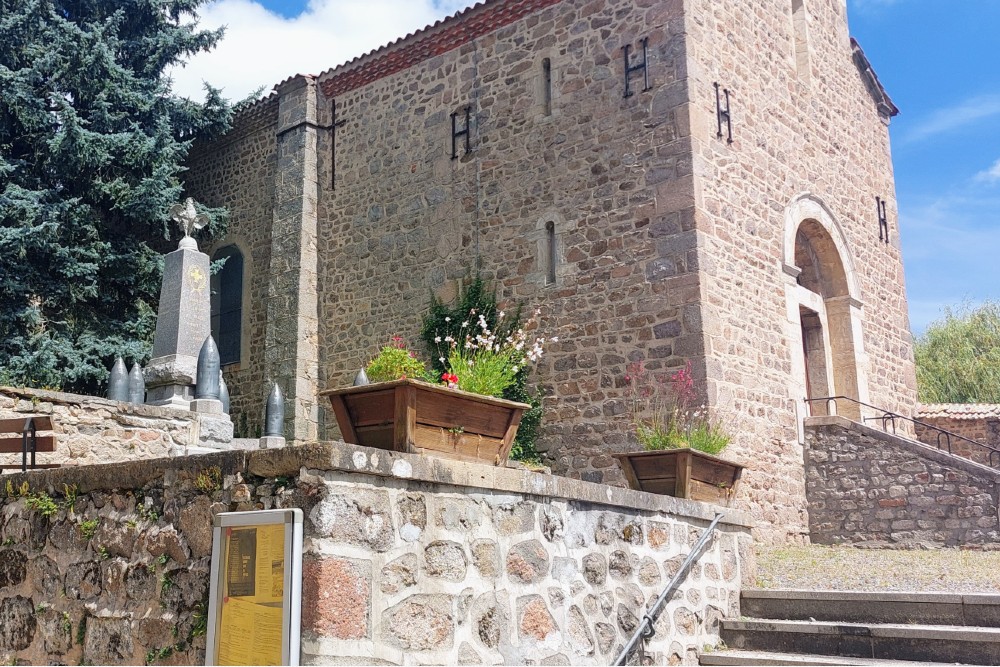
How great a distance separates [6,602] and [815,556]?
7.35 metres

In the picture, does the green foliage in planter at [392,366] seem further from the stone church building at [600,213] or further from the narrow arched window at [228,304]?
the narrow arched window at [228,304]

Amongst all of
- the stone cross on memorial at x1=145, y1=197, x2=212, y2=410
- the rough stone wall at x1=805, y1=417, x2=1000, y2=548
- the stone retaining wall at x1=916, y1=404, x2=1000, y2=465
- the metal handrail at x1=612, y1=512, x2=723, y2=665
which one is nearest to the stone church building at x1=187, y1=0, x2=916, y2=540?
the rough stone wall at x1=805, y1=417, x2=1000, y2=548

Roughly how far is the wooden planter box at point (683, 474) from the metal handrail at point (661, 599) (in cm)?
101

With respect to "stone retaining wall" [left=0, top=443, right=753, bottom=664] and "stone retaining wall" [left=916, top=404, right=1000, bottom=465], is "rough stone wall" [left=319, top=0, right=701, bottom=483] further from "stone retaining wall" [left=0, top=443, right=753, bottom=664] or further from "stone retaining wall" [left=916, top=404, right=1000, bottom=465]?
"stone retaining wall" [left=916, top=404, right=1000, bottom=465]

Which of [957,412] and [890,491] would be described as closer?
[890,491]

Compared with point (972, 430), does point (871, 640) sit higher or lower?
lower

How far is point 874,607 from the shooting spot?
5.76 metres

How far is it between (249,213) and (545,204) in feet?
19.6

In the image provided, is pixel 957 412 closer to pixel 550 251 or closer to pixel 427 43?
pixel 550 251

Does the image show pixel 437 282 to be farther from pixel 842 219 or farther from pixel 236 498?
pixel 236 498

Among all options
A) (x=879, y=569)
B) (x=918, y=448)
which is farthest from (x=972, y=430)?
(x=879, y=569)

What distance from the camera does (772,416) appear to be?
11516 millimetres

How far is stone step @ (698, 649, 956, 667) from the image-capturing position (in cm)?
522

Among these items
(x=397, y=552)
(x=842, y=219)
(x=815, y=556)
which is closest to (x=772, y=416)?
(x=815, y=556)
